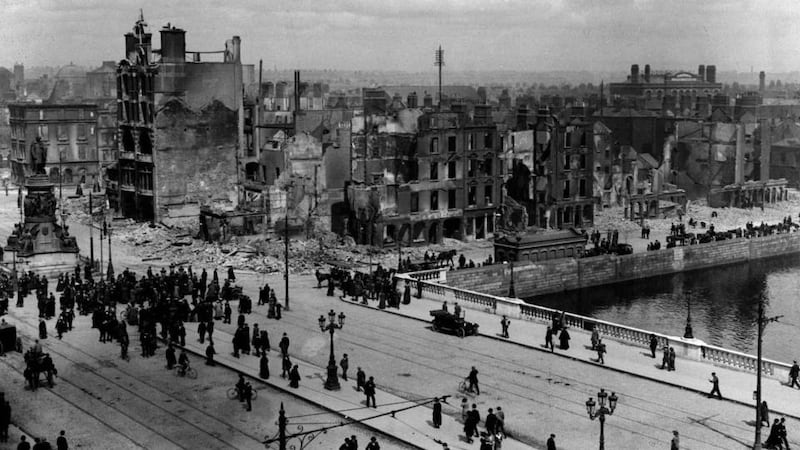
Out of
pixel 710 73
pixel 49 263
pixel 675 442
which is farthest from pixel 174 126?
pixel 710 73

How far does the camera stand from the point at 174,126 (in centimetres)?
8594

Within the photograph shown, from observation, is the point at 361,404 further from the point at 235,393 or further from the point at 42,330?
the point at 42,330

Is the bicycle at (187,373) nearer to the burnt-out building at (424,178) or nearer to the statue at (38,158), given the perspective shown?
the statue at (38,158)

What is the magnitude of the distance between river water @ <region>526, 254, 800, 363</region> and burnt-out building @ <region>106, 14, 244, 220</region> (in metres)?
33.1

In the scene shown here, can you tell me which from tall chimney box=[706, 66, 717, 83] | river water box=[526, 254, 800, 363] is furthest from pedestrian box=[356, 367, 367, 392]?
tall chimney box=[706, 66, 717, 83]

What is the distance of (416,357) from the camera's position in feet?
146

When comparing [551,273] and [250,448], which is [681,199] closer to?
[551,273]

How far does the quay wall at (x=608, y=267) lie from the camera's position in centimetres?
6900

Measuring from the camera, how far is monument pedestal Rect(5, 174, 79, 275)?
63.2 metres

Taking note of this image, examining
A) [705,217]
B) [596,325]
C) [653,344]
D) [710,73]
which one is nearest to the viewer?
[653,344]

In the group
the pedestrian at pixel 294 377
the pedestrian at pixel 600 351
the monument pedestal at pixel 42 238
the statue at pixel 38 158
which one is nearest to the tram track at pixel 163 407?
the pedestrian at pixel 294 377

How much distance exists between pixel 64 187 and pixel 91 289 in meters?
63.2

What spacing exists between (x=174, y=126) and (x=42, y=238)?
2454 cm

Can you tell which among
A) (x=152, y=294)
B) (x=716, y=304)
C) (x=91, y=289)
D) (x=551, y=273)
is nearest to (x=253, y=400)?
(x=152, y=294)
